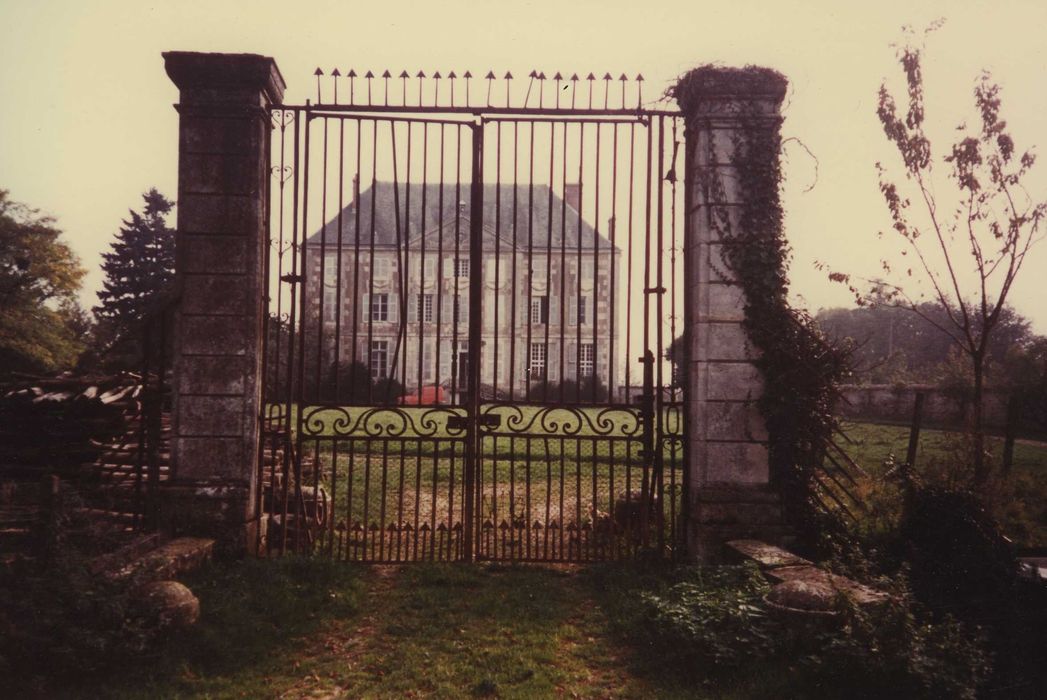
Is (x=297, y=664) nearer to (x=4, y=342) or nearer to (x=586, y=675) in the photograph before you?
(x=586, y=675)

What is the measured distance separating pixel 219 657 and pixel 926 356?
54.5m

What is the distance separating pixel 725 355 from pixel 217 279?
422 cm

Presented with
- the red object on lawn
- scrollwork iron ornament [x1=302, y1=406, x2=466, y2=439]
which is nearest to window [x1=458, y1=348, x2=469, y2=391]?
the red object on lawn

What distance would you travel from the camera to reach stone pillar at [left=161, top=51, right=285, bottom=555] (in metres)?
5.50

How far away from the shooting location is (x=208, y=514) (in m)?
5.46

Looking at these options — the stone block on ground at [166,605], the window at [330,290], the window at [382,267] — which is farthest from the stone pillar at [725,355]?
the window at [382,267]

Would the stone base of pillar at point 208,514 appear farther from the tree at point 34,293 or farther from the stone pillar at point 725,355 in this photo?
the tree at point 34,293

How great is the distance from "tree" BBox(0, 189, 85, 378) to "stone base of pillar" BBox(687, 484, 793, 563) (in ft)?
97.2

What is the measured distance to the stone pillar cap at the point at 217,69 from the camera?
547 centimetres

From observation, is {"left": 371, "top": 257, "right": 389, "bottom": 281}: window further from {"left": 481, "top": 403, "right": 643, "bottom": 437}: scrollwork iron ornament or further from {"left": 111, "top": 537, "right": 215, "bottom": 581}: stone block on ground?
{"left": 111, "top": 537, "right": 215, "bottom": 581}: stone block on ground

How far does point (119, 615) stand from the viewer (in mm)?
3660

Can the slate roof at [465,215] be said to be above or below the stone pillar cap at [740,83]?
above

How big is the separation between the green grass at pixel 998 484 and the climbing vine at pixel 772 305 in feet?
1.54

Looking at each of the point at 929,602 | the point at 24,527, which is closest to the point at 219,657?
the point at 24,527
